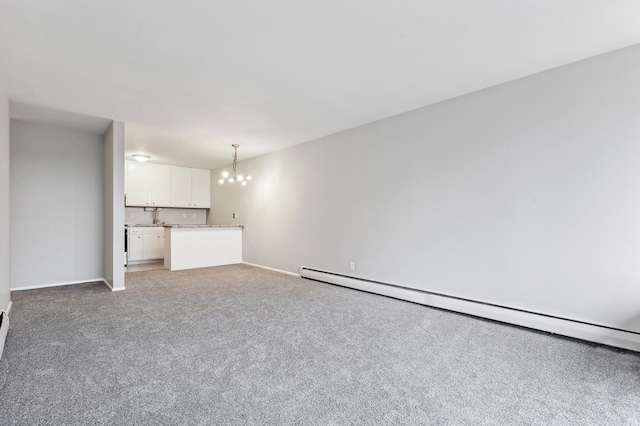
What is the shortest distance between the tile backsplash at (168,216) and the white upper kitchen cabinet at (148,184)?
1.53ft

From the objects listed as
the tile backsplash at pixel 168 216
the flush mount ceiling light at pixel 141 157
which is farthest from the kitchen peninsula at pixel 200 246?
the tile backsplash at pixel 168 216

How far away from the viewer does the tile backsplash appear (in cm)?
761

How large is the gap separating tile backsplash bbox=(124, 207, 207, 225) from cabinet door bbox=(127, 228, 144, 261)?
0.60 m

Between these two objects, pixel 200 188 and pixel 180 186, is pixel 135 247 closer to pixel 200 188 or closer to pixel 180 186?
pixel 180 186

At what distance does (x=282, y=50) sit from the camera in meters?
2.61

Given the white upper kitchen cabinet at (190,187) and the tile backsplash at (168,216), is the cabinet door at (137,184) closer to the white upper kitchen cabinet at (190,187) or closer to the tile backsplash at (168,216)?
the tile backsplash at (168,216)

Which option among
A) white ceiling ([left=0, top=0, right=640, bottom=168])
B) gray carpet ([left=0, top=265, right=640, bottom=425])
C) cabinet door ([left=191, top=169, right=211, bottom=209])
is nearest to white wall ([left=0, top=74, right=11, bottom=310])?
white ceiling ([left=0, top=0, right=640, bottom=168])

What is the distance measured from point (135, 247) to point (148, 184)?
157 centimetres

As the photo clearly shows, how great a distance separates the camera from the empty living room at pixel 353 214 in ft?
6.43

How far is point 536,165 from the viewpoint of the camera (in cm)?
304

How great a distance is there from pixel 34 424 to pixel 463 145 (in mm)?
4245

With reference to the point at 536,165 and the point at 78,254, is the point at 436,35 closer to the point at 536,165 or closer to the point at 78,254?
the point at 536,165

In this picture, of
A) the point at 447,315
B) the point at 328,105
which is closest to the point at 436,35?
the point at 328,105

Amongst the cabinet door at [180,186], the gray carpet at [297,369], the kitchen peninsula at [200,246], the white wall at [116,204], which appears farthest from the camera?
the cabinet door at [180,186]
